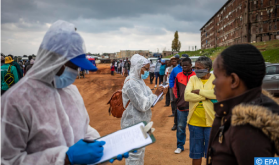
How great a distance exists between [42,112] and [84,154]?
17.0 inches

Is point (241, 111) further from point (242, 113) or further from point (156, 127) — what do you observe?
point (156, 127)

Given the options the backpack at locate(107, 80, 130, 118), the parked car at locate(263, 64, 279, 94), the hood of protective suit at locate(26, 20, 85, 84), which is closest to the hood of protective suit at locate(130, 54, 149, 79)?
the backpack at locate(107, 80, 130, 118)

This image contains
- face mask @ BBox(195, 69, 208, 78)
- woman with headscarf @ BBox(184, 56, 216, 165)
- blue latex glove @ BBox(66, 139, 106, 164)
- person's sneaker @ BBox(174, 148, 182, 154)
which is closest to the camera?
blue latex glove @ BBox(66, 139, 106, 164)

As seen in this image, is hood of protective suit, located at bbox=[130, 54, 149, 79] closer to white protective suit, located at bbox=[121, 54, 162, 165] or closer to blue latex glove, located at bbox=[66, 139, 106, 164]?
white protective suit, located at bbox=[121, 54, 162, 165]

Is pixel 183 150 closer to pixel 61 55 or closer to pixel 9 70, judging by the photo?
pixel 61 55

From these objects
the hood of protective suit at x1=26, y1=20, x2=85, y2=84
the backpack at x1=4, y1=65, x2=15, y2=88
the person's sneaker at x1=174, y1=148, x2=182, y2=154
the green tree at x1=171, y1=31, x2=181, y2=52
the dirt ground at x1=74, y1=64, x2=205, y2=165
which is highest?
the green tree at x1=171, y1=31, x2=181, y2=52

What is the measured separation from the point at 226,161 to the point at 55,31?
1550 mm

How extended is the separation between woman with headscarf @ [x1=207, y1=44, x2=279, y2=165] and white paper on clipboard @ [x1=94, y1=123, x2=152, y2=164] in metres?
0.54

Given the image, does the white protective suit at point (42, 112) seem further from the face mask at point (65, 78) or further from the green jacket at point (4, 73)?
the green jacket at point (4, 73)

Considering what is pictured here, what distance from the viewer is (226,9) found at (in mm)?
50562

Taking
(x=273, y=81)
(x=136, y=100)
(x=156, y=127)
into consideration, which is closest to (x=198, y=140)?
(x=136, y=100)

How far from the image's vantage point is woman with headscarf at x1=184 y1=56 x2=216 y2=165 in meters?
3.17

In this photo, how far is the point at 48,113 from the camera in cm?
141

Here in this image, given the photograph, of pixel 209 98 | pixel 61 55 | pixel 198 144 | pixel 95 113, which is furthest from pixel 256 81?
pixel 95 113
